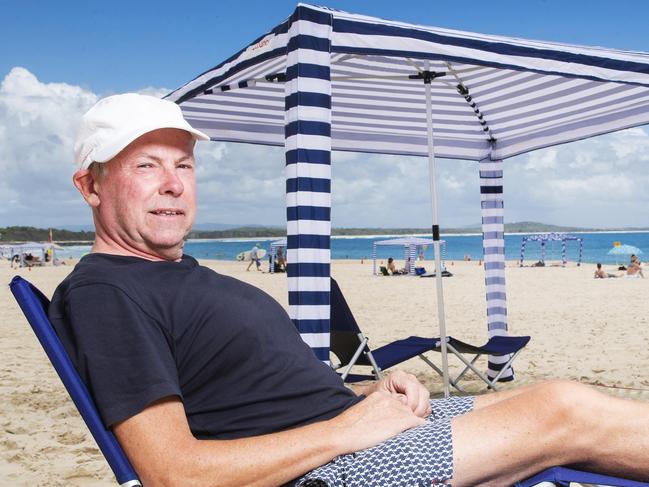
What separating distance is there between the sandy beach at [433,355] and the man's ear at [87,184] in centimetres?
51

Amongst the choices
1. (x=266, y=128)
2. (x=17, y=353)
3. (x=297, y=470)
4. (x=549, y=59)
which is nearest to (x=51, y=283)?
(x=17, y=353)

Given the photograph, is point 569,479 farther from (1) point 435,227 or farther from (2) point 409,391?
(1) point 435,227

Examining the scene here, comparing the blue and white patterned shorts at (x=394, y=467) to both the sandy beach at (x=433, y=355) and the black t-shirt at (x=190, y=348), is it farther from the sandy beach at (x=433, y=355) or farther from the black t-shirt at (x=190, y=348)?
the sandy beach at (x=433, y=355)

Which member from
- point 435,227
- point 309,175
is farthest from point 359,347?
point 309,175

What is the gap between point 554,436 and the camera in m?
1.42

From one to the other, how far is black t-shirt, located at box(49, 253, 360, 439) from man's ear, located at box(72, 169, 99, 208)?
157mm

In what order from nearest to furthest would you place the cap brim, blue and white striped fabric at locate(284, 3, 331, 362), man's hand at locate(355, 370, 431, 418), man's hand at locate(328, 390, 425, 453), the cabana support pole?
man's hand at locate(328, 390, 425, 453)
the cap brim
man's hand at locate(355, 370, 431, 418)
blue and white striped fabric at locate(284, 3, 331, 362)
the cabana support pole

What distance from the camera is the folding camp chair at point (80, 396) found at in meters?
1.38

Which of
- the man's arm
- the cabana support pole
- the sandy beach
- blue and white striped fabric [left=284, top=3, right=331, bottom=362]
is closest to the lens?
the man's arm

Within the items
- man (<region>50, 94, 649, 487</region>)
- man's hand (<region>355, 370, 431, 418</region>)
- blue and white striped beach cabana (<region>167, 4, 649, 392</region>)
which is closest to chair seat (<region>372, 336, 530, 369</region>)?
blue and white striped beach cabana (<region>167, 4, 649, 392</region>)

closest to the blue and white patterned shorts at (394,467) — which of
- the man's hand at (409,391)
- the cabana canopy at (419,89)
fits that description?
the man's hand at (409,391)

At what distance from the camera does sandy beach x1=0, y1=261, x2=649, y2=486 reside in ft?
12.9

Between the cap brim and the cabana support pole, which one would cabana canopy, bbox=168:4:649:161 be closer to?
the cabana support pole

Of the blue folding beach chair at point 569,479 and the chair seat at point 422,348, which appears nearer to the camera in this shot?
the blue folding beach chair at point 569,479
